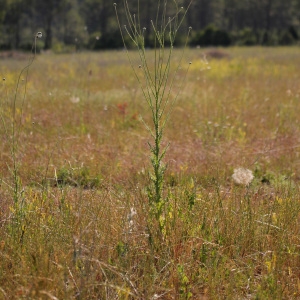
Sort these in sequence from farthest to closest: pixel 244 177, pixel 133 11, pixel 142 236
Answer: pixel 133 11
pixel 244 177
pixel 142 236

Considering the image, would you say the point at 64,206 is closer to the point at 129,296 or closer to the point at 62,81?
the point at 129,296

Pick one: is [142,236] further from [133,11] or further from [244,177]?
[133,11]

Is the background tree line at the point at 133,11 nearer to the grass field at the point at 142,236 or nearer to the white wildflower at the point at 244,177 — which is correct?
the grass field at the point at 142,236

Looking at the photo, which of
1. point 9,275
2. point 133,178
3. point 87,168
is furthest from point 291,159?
point 9,275

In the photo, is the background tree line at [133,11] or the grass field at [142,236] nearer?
the grass field at [142,236]

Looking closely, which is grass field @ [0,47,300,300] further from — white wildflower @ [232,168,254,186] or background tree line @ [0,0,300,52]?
background tree line @ [0,0,300,52]

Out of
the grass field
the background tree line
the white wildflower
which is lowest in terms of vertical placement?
the grass field

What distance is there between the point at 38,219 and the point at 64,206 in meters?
0.18

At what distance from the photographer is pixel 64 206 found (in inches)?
105

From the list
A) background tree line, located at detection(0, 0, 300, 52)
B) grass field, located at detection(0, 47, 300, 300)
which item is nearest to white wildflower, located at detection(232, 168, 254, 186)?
grass field, located at detection(0, 47, 300, 300)

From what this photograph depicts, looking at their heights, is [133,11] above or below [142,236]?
above

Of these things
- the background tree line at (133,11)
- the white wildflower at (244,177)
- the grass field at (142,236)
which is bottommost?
the grass field at (142,236)

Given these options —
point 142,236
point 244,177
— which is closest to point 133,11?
point 244,177

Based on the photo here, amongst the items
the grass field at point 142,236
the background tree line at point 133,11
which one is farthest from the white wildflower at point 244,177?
the background tree line at point 133,11
